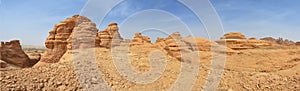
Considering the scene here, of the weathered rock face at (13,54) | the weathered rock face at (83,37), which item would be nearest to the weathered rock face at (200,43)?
the weathered rock face at (83,37)

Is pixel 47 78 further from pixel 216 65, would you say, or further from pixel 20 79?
pixel 216 65

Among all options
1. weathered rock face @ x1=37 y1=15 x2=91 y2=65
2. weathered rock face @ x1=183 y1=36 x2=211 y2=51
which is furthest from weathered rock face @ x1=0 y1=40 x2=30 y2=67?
weathered rock face @ x1=183 y1=36 x2=211 y2=51

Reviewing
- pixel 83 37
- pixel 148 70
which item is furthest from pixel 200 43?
pixel 83 37

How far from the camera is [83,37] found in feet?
54.2

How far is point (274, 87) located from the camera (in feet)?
26.7

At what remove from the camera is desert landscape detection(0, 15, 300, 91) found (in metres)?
6.22

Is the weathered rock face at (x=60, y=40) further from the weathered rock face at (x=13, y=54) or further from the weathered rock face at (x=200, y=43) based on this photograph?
the weathered rock face at (x=200, y=43)

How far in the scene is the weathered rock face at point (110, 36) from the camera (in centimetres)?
2212

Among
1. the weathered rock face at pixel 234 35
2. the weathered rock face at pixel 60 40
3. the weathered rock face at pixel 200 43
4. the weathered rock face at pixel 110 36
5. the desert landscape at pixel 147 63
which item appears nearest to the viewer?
the desert landscape at pixel 147 63

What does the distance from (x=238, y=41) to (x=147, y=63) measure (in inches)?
280

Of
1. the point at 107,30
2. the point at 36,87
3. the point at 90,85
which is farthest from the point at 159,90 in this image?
the point at 107,30

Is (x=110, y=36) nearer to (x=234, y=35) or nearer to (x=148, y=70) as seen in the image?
(x=234, y=35)

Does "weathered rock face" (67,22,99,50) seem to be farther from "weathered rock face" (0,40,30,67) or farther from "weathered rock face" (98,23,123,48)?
"weathered rock face" (0,40,30,67)

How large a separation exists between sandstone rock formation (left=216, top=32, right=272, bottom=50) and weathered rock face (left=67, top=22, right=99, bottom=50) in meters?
9.71
